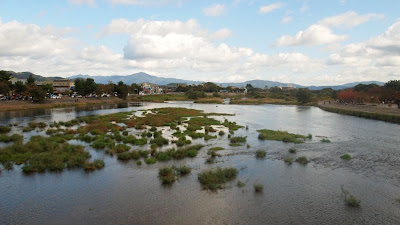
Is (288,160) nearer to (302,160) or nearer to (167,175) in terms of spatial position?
(302,160)

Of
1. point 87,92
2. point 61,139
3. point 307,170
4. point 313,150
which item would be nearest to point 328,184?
point 307,170

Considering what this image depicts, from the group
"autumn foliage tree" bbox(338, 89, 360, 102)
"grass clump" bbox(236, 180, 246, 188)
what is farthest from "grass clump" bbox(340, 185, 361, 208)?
"autumn foliage tree" bbox(338, 89, 360, 102)

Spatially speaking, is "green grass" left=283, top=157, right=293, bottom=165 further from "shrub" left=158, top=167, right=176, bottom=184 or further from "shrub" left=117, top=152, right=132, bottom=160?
"shrub" left=117, top=152, right=132, bottom=160

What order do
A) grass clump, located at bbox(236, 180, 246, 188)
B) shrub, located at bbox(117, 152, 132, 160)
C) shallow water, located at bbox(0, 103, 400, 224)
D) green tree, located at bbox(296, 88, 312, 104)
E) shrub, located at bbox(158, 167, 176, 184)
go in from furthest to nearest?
green tree, located at bbox(296, 88, 312, 104) < shrub, located at bbox(117, 152, 132, 160) < shrub, located at bbox(158, 167, 176, 184) < grass clump, located at bbox(236, 180, 246, 188) < shallow water, located at bbox(0, 103, 400, 224)

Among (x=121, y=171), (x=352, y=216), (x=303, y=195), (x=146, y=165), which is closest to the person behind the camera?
(x=352, y=216)

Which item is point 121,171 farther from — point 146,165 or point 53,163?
point 53,163

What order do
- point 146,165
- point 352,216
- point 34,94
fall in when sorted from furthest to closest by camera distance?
point 34,94, point 146,165, point 352,216

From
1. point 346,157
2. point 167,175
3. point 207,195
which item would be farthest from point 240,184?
point 346,157

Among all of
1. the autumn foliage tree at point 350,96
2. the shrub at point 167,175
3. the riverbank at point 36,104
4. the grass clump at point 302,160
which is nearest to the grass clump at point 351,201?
the grass clump at point 302,160
